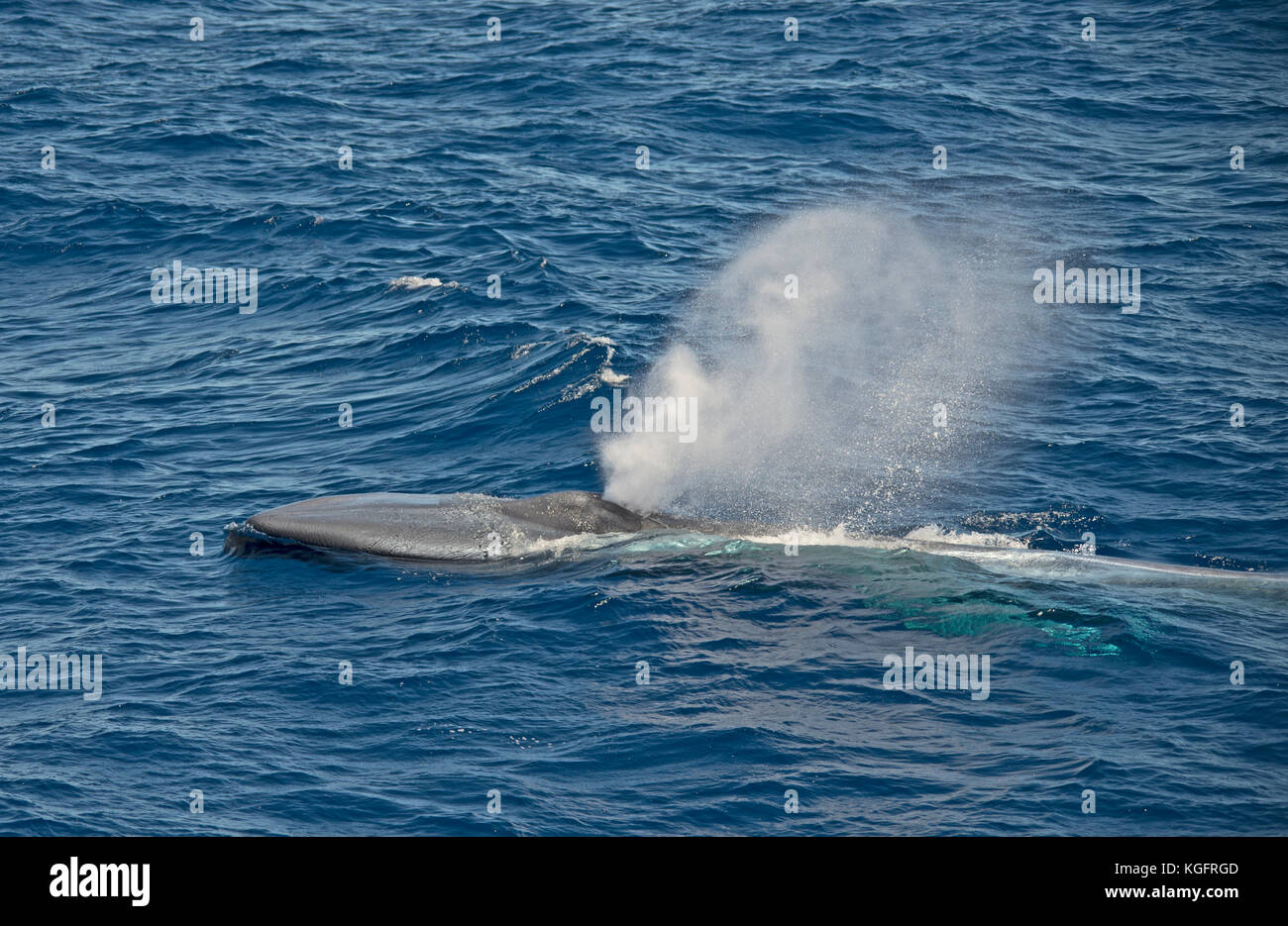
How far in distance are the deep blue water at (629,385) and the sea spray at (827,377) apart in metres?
0.22

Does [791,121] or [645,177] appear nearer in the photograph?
[645,177]

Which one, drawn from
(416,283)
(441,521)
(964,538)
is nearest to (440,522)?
(441,521)

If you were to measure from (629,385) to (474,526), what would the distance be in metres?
9.57

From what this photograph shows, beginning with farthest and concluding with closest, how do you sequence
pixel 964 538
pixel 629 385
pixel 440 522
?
1. pixel 629 385
2. pixel 964 538
3. pixel 440 522

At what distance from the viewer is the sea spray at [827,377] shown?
3181 cm

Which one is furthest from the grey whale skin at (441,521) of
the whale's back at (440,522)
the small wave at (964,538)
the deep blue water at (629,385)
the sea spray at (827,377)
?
the small wave at (964,538)

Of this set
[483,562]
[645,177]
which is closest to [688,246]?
[645,177]

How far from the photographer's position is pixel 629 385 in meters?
36.0

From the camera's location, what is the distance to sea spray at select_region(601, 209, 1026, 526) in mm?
31812

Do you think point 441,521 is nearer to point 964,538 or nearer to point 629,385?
point 629,385

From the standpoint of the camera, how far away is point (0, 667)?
24.2m
